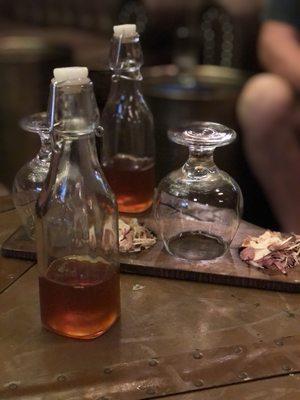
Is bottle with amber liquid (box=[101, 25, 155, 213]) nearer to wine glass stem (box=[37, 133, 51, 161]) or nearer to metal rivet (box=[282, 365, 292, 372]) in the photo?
wine glass stem (box=[37, 133, 51, 161])

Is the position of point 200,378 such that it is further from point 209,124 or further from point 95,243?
point 209,124

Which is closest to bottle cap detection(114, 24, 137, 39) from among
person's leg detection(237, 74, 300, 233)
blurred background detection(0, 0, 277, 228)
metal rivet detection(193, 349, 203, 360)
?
metal rivet detection(193, 349, 203, 360)

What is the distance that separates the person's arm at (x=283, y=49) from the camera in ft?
5.28

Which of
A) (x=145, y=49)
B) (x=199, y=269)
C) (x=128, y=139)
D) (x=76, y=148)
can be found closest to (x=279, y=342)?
(x=199, y=269)

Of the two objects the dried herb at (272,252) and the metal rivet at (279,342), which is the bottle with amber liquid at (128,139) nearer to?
the dried herb at (272,252)

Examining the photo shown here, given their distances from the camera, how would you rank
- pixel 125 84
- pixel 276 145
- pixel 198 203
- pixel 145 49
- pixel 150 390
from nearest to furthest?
pixel 150 390
pixel 198 203
pixel 125 84
pixel 276 145
pixel 145 49

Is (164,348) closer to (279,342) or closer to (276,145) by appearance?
(279,342)

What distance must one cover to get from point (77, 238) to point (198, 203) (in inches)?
7.6

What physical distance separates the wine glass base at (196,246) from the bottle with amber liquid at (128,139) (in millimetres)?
118

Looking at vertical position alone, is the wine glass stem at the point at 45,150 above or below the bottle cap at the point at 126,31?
below

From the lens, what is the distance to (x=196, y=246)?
85cm

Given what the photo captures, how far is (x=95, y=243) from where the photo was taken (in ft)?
2.34

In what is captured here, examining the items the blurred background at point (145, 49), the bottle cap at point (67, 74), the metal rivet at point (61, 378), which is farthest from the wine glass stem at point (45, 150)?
the blurred background at point (145, 49)

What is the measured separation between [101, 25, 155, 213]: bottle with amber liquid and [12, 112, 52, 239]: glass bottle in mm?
151
